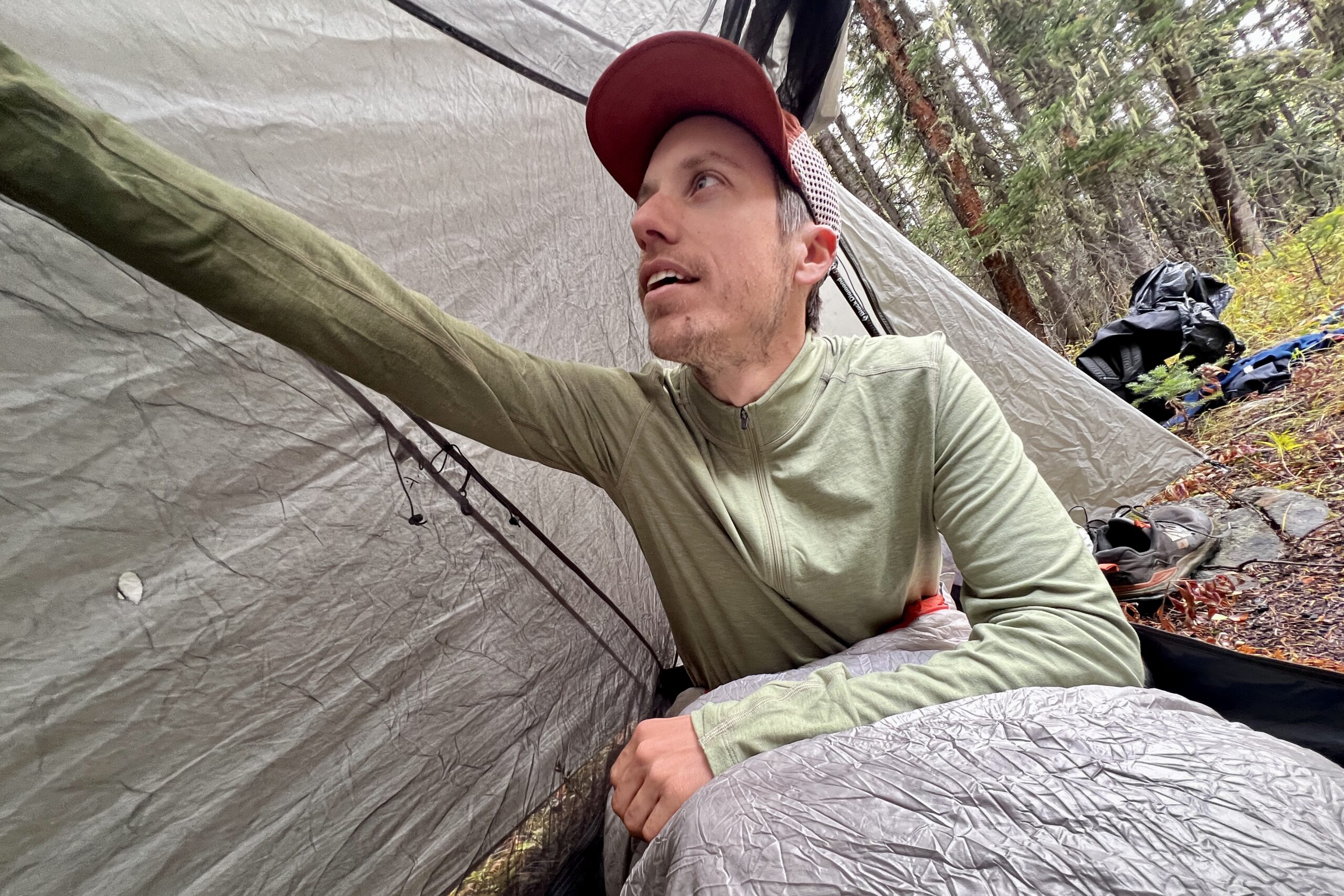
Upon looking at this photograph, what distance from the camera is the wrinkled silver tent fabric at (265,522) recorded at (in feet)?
2.44

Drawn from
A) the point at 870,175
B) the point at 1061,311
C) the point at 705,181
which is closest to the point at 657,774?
the point at 705,181

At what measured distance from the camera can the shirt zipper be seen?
3.61 feet

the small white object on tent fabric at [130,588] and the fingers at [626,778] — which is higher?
the small white object on tent fabric at [130,588]

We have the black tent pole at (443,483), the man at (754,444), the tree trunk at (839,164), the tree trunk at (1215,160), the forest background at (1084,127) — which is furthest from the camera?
the tree trunk at (839,164)

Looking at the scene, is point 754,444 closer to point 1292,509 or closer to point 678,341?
point 678,341

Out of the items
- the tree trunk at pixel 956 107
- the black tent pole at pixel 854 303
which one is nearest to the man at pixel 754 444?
the black tent pole at pixel 854 303

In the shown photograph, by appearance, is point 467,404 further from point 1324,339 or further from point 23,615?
point 1324,339

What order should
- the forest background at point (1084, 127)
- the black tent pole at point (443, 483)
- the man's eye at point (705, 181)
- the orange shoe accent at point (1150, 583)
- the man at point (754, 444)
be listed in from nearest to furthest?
the man at point (754, 444) → the black tent pole at point (443, 483) → the man's eye at point (705, 181) → the orange shoe accent at point (1150, 583) → the forest background at point (1084, 127)

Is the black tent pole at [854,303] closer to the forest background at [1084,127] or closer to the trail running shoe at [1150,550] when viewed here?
the trail running shoe at [1150,550]

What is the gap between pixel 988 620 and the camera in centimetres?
99

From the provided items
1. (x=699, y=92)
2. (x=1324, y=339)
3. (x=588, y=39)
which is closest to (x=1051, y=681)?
(x=699, y=92)

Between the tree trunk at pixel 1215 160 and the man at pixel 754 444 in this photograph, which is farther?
the tree trunk at pixel 1215 160

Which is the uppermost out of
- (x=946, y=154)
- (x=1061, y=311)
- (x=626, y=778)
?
(x=946, y=154)

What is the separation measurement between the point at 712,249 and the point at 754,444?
0.38 m
